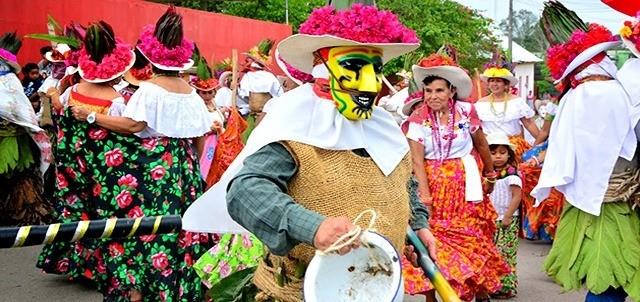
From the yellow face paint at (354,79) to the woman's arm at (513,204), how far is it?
14.2ft

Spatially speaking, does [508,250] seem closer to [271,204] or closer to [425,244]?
[425,244]

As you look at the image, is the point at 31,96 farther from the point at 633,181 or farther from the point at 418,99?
the point at 633,181

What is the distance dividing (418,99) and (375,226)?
369 centimetres

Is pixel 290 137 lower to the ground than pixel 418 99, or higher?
higher

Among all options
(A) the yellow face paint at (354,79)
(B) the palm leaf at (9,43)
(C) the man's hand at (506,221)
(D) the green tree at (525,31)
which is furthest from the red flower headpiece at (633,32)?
(D) the green tree at (525,31)

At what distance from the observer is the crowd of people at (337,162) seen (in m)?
3.23

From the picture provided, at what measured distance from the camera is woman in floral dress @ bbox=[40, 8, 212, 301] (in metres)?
5.84

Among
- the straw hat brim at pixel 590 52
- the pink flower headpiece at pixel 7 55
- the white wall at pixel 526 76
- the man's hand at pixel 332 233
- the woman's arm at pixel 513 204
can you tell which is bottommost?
the white wall at pixel 526 76

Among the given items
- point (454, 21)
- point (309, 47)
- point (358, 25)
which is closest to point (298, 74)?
point (309, 47)

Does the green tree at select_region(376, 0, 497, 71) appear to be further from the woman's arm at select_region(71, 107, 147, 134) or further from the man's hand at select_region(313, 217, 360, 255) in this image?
the man's hand at select_region(313, 217, 360, 255)

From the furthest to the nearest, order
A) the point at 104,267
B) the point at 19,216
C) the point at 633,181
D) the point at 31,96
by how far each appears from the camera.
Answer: the point at 31,96 < the point at 19,216 < the point at 104,267 < the point at 633,181

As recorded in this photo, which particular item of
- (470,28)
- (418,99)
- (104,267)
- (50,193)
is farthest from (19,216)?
(470,28)

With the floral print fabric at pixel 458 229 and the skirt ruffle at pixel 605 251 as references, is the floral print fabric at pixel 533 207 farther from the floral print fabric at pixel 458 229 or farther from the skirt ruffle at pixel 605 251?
the skirt ruffle at pixel 605 251

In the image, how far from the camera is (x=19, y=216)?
8.94 meters
